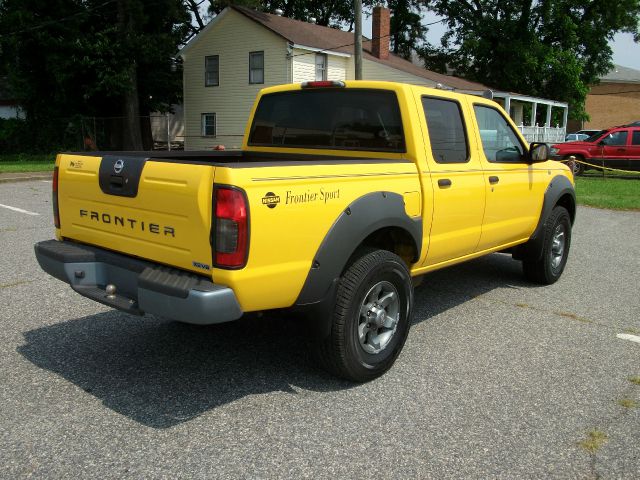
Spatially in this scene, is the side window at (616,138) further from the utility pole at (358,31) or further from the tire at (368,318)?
the tire at (368,318)

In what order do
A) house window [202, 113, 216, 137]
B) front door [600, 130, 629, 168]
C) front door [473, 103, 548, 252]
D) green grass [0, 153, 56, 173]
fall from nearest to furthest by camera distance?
front door [473, 103, 548, 252]
front door [600, 130, 629, 168]
green grass [0, 153, 56, 173]
house window [202, 113, 216, 137]

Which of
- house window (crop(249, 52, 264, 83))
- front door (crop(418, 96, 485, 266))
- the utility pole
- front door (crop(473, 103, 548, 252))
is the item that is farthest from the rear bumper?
house window (crop(249, 52, 264, 83))

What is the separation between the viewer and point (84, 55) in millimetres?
25156

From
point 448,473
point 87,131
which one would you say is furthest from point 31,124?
point 448,473

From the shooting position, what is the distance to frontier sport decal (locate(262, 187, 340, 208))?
3.17 metres

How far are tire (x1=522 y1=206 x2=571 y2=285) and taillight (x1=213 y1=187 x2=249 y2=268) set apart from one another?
406 cm

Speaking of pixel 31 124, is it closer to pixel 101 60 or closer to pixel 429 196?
pixel 101 60

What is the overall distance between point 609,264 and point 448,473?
576 centimetres

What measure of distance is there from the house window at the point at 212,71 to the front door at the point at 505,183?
28089 mm

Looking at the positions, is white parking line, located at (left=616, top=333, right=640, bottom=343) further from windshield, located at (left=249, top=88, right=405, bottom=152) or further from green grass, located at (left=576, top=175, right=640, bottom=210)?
green grass, located at (left=576, top=175, right=640, bottom=210)

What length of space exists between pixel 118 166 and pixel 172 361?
4.67 feet

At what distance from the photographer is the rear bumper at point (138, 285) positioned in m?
3.09

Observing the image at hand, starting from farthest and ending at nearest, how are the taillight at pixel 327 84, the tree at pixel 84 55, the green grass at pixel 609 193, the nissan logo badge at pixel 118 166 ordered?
1. the tree at pixel 84 55
2. the green grass at pixel 609 193
3. the taillight at pixel 327 84
4. the nissan logo badge at pixel 118 166

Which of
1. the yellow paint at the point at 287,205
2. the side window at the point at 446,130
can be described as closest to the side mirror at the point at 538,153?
the yellow paint at the point at 287,205
